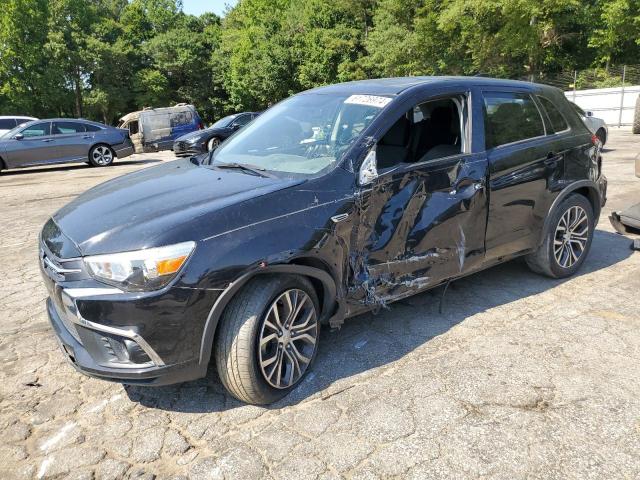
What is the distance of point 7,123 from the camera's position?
17312 millimetres

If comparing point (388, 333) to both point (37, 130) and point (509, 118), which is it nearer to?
point (509, 118)

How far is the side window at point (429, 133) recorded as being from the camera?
3.76 metres

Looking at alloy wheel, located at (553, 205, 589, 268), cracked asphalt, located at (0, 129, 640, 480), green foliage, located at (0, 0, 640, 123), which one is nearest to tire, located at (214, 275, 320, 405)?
cracked asphalt, located at (0, 129, 640, 480)

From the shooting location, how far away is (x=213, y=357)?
2947 mm

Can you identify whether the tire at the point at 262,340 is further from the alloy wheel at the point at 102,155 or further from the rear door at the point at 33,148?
the alloy wheel at the point at 102,155

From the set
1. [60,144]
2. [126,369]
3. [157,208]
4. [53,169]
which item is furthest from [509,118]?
[53,169]

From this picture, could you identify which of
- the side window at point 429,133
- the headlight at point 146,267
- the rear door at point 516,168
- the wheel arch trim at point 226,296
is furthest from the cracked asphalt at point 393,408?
the side window at point 429,133

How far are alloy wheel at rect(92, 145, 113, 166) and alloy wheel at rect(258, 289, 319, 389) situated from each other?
46.8 feet

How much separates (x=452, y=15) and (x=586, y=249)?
2584 centimetres

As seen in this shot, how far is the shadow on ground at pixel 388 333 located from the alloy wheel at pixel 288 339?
0.50 feet

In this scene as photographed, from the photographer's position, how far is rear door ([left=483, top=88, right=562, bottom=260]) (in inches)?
158

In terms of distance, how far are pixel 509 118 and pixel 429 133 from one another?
0.68m

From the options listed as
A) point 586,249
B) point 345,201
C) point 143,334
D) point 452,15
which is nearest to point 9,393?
point 143,334

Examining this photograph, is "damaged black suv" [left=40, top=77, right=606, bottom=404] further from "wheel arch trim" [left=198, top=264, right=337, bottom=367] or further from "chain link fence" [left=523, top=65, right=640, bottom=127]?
"chain link fence" [left=523, top=65, right=640, bottom=127]
